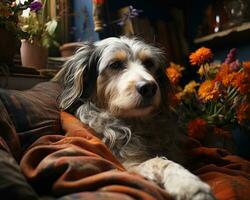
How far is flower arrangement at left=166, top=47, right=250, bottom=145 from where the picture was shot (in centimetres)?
201

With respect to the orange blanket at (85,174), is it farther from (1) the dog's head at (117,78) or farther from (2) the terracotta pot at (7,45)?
(2) the terracotta pot at (7,45)

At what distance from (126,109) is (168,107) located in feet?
1.06

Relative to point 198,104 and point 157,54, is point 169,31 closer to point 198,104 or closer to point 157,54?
point 198,104

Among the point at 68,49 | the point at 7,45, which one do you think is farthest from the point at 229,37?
the point at 7,45

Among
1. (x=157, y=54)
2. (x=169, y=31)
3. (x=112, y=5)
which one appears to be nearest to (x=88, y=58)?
(x=157, y=54)

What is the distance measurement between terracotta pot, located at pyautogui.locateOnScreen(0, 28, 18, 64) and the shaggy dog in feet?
0.91

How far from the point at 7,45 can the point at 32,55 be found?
12.3 inches

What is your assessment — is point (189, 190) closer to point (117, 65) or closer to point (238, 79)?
point (117, 65)

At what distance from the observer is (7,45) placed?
1.92 meters

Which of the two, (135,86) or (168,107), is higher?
(135,86)

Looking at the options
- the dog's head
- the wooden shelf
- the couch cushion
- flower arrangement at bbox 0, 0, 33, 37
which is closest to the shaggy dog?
the dog's head

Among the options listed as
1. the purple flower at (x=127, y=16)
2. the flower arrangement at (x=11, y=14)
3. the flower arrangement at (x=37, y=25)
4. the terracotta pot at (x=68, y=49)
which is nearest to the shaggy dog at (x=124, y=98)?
the flower arrangement at (x=11, y=14)

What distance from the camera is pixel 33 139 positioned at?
1.41m

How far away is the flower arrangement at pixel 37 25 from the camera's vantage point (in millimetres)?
2173
